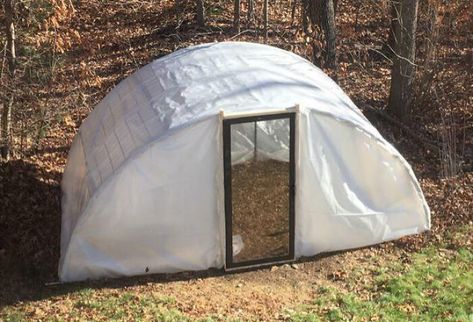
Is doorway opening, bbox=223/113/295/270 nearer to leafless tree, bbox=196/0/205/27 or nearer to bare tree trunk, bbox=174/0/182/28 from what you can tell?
bare tree trunk, bbox=174/0/182/28

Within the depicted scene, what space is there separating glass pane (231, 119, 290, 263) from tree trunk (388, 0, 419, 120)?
5484 millimetres

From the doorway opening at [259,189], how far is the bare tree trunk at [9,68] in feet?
14.4

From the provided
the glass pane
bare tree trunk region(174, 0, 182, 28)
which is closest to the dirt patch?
the glass pane

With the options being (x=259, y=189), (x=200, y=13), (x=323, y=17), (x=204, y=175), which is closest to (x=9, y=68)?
(x=204, y=175)

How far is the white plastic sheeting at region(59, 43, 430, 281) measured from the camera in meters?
9.26

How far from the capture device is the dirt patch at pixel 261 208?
31.1ft

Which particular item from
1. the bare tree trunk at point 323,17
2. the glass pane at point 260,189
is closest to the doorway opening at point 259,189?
the glass pane at point 260,189

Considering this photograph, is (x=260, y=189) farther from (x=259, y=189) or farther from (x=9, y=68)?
(x=9, y=68)

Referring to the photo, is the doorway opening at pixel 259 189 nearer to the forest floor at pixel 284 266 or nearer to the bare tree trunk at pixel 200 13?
the forest floor at pixel 284 266

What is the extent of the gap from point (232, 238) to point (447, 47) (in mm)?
7952

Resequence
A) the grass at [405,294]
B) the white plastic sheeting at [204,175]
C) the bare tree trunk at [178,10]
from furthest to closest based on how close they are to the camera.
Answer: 1. the bare tree trunk at [178,10]
2. the white plastic sheeting at [204,175]
3. the grass at [405,294]

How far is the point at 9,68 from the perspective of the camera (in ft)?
38.6

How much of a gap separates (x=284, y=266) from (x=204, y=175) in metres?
1.68

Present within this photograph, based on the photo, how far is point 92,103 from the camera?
1505 centimetres
